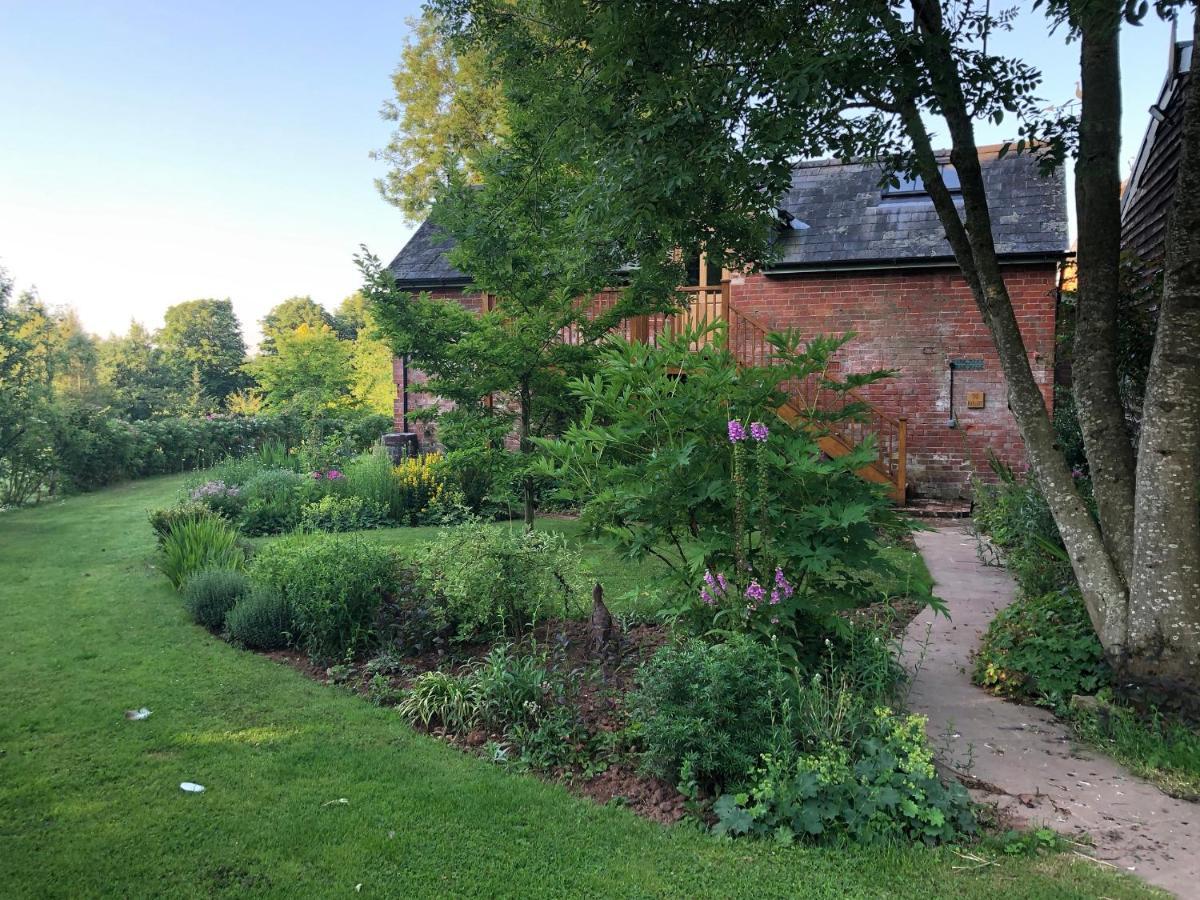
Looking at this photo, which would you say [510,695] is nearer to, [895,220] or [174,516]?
[174,516]

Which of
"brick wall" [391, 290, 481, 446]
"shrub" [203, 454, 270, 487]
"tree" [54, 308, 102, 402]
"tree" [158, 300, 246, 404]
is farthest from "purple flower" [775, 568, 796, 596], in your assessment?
"tree" [158, 300, 246, 404]

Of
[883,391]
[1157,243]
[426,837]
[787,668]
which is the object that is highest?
[1157,243]

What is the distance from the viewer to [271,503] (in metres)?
10.2

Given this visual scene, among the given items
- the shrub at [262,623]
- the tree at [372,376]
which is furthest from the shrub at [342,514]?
the tree at [372,376]

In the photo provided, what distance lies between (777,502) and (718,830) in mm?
1691

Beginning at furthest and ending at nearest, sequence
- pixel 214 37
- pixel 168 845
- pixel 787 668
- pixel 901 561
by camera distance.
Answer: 1. pixel 214 37
2. pixel 901 561
3. pixel 787 668
4. pixel 168 845

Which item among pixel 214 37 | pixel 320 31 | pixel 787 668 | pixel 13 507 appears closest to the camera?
pixel 787 668

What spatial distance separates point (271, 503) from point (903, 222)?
10.6m

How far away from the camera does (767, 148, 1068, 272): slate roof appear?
11.3 metres

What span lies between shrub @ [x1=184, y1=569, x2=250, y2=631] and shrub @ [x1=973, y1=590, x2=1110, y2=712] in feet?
17.3

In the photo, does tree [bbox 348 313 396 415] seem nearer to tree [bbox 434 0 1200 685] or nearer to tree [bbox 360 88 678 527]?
tree [bbox 360 88 678 527]

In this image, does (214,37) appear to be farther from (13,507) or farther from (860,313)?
(860,313)

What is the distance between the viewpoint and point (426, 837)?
2.86m

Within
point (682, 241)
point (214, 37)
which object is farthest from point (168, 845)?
point (214, 37)
